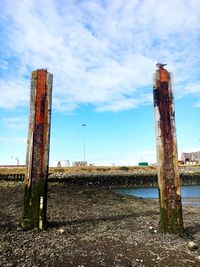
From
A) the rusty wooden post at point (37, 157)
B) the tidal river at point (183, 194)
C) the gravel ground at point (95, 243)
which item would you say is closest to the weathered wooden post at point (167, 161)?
the gravel ground at point (95, 243)

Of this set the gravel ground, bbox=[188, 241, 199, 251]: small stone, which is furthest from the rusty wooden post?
bbox=[188, 241, 199, 251]: small stone

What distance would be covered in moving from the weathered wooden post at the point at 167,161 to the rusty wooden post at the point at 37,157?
3620mm

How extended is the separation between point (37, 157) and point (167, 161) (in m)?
4.15

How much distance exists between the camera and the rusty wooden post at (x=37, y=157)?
9.52m

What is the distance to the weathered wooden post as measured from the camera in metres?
9.37

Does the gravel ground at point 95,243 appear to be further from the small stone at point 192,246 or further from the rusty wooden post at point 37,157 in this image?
the rusty wooden post at point 37,157

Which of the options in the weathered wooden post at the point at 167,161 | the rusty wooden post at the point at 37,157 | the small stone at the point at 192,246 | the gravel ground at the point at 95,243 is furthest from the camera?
the rusty wooden post at the point at 37,157

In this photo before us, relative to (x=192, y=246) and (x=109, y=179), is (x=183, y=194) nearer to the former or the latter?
(x=109, y=179)

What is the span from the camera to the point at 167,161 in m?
9.51

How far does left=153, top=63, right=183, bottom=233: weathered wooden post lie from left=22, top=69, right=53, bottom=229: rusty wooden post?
3.62m

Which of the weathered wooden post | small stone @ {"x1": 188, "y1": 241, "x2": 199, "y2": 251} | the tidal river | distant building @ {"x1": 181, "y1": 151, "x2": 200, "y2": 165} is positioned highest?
distant building @ {"x1": 181, "y1": 151, "x2": 200, "y2": 165}

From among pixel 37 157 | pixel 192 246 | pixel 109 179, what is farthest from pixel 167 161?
pixel 109 179

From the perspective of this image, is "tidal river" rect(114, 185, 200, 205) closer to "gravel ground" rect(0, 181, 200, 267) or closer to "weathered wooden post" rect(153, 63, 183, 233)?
"gravel ground" rect(0, 181, 200, 267)

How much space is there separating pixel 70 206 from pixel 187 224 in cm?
575
